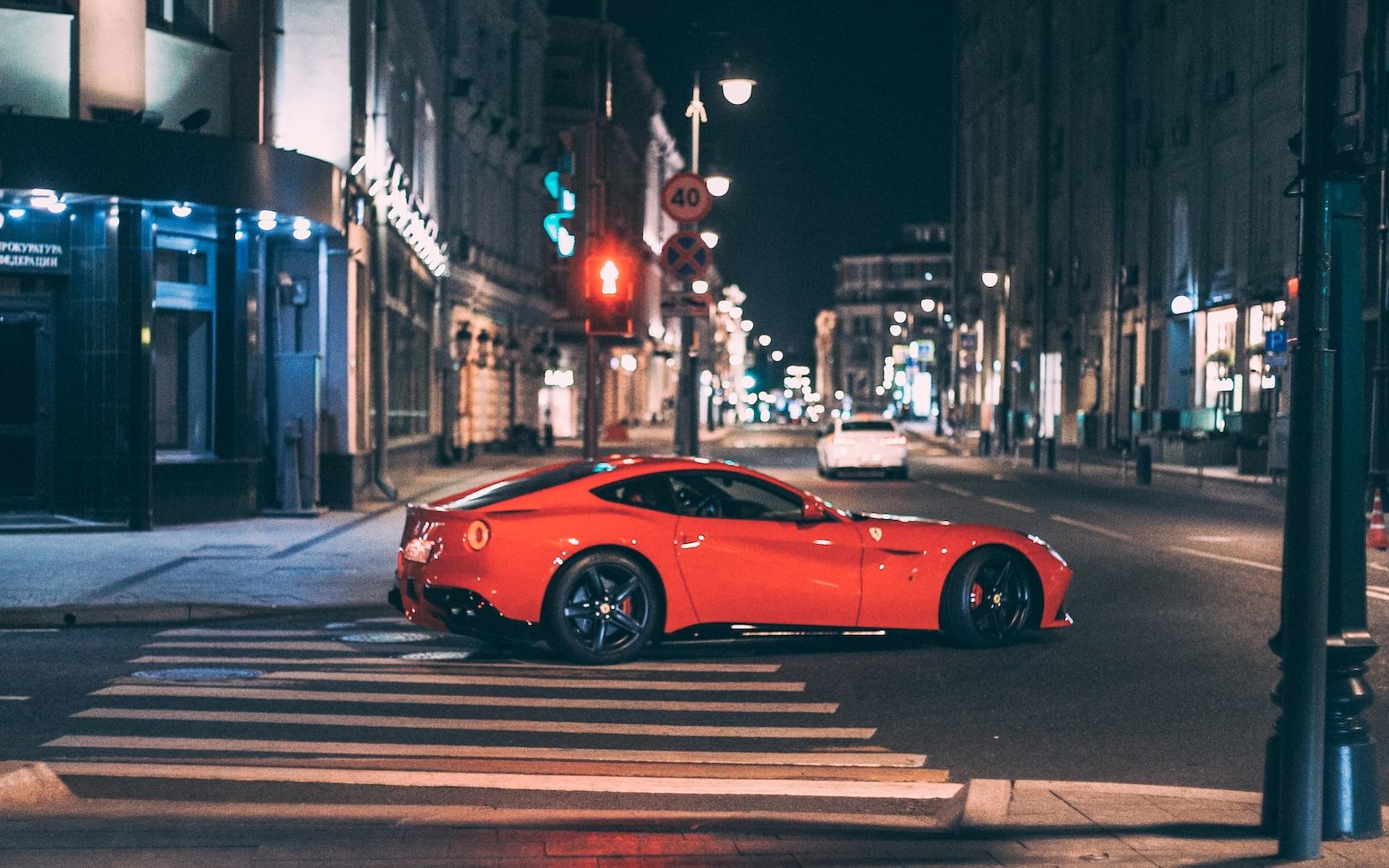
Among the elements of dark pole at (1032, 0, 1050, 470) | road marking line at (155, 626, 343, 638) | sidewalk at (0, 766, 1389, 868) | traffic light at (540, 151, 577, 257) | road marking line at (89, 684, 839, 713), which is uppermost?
dark pole at (1032, 0, 1050, 470)

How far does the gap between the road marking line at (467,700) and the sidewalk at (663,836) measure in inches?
97.5

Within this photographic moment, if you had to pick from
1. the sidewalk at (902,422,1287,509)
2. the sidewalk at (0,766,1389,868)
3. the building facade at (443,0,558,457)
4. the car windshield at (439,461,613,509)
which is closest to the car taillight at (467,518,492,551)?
the car windshield at (439,461,613,509)

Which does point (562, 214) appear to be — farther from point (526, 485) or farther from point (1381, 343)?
point (526, 485)

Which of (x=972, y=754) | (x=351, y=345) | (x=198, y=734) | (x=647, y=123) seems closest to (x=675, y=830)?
(x=972, y=754)

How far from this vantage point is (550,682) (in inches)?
419

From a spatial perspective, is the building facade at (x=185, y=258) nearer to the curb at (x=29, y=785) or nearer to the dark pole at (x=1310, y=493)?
the curb at (x=29, y=785)

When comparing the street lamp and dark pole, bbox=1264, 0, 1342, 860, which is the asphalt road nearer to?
dark pole, bbox=1264, 0, 1342, 860

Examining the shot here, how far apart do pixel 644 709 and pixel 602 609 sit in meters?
1.67

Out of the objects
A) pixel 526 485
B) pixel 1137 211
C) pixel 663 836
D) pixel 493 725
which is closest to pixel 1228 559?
pixel 526 485

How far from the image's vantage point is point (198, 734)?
348 inches

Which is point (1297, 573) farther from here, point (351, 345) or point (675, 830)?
point (351, 345)

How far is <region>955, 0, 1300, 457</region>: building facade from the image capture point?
161 ft

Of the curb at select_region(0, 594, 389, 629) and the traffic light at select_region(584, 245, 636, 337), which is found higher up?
the traffic light at select_region(584, 245, 636, 337)

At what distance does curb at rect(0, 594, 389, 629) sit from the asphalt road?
330mm
